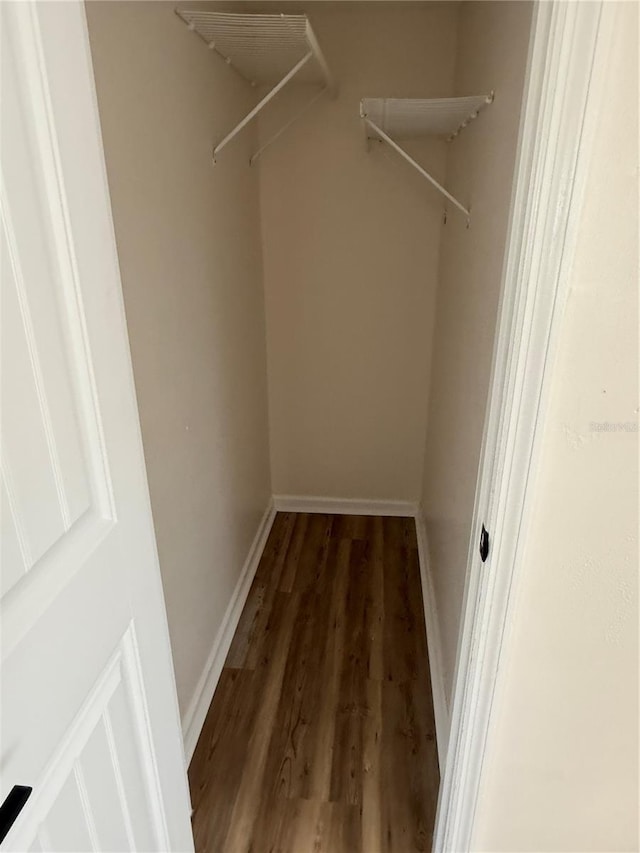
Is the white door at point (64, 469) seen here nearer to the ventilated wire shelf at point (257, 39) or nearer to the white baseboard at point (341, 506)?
the ventilated wire shelf at point (257, 39)

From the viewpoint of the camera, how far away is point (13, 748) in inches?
27.2

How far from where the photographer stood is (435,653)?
2070mm

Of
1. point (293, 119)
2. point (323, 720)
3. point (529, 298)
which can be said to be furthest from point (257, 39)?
point (323, 720)

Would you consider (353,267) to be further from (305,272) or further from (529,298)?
(529,298)

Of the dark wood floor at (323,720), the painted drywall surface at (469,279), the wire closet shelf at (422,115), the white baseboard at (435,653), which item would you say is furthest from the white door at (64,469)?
the wire closet shelf at (422,115)

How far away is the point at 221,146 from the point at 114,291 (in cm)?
119

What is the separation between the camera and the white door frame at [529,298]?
74 cm

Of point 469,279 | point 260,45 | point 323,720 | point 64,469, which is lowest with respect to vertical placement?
point 323,720

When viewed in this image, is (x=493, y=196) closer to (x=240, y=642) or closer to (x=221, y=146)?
(x=221, y=146)

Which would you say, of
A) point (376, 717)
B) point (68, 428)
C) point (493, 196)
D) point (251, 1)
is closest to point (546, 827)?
point (376, 717)

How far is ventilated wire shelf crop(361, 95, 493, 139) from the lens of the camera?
5.47 ft

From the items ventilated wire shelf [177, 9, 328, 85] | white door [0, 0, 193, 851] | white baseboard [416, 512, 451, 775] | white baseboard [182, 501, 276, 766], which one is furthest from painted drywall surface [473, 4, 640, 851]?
ventilated wire shelf [177, 9, 328, 85]

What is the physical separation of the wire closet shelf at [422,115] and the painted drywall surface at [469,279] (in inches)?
1.7

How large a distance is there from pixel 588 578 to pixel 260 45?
173 cm
